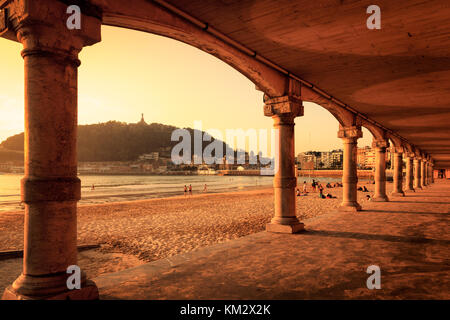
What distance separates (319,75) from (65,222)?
6.67 meters

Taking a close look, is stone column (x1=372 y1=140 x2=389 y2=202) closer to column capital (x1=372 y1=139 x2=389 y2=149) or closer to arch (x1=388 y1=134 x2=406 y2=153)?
column capital (x1=372 y1=139 x2=389 y2=149)

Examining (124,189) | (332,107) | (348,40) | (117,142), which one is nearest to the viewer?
(348,40)

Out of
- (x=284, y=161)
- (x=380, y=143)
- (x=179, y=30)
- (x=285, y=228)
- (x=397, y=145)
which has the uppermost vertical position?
(x=179, y=30)

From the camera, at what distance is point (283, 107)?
24.7 ft

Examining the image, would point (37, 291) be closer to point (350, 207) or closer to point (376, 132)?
point (350, 207)

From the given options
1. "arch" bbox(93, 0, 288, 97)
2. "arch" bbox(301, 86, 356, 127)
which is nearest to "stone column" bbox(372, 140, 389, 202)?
"arch" bbox(301, 86, 356, 127)

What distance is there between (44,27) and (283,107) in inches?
218

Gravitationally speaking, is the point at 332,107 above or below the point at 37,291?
above

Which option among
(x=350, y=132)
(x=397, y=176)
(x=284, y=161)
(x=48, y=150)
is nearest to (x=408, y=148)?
(x=397, y=176)

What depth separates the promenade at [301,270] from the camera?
3.70 metres

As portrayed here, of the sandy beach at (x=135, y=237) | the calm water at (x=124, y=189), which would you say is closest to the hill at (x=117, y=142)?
the calm water at (x=124, y=189)

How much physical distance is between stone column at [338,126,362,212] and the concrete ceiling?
261cm

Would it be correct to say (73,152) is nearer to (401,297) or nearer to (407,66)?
(401,297)

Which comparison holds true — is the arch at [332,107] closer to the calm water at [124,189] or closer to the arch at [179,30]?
the arch at [179,30]
